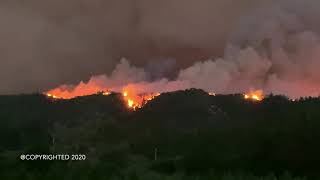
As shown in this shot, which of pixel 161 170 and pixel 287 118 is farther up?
pixel 287 118

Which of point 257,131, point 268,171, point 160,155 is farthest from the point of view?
point 160,155

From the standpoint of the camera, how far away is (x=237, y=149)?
5010 inches

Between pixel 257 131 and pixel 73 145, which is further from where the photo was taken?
pixel 73 145

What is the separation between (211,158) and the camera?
125 metres

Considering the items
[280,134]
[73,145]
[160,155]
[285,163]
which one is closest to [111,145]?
[73,145]

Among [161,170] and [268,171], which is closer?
[268,171]

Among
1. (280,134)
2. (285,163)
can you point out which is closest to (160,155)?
(280,134)

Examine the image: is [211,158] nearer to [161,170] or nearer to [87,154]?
[161,170]

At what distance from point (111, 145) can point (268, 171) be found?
321 feet

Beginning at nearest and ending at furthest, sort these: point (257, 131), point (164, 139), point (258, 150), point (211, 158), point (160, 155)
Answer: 1. point (258, 150)
2. point (211, 158)
3. point (257, 131)
4. point (160, 155)
5. point (164, 139)

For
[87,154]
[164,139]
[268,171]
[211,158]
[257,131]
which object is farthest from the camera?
[164,139]

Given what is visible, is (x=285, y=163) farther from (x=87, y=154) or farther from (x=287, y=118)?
(x=87, y=154)

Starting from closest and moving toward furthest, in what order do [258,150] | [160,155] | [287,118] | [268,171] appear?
1. [268,171]
2. [258,150]
3. [287,118]
4. [160,155]

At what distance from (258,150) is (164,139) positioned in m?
73.9
